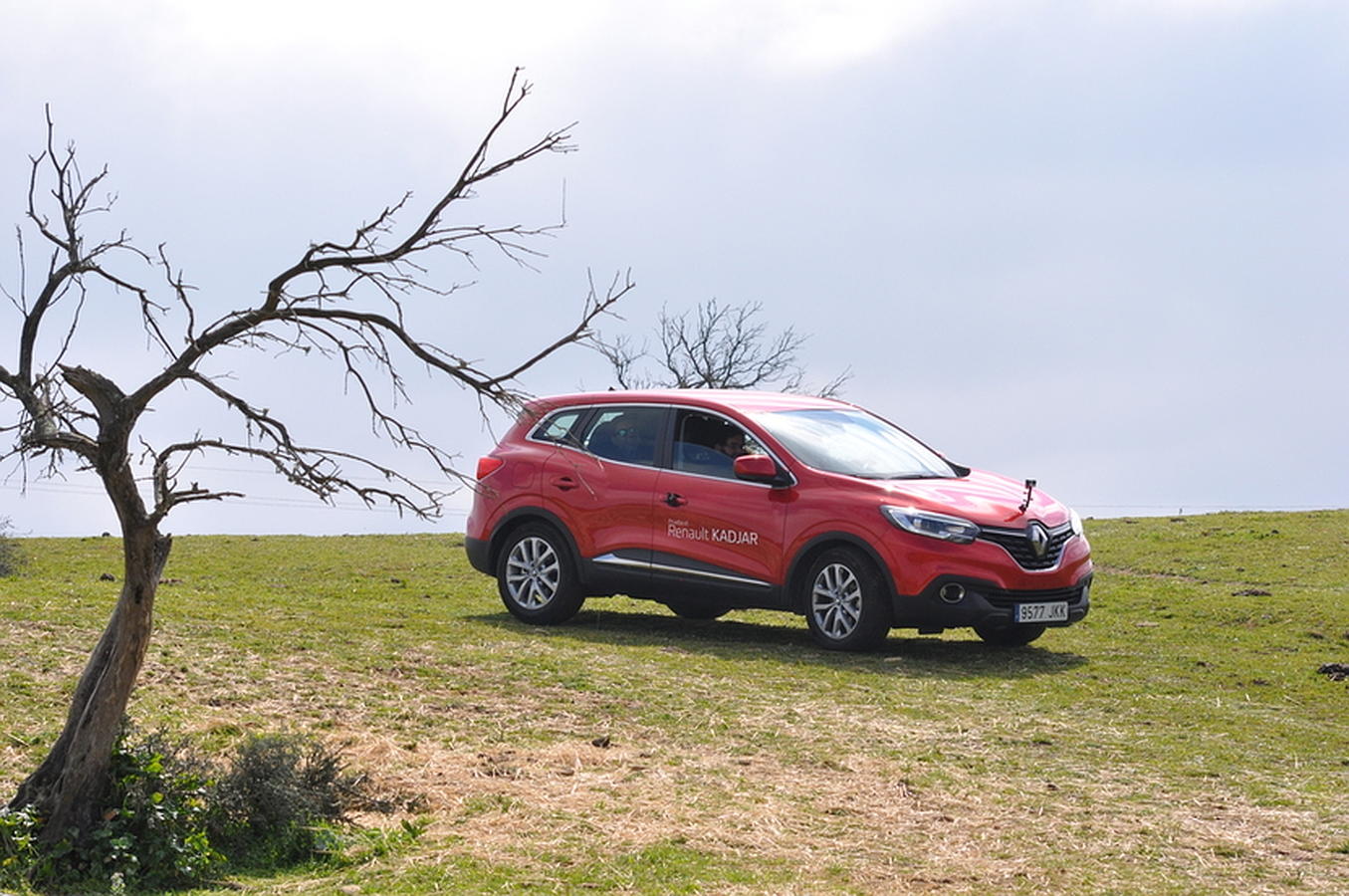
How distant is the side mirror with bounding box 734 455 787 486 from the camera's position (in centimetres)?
1316

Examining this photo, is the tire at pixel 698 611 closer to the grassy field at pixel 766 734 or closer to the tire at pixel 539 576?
the grassy field at pixel 766 734

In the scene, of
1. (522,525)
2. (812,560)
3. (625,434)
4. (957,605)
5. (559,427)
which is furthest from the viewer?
(559,427)

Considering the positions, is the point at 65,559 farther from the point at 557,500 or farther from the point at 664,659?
the point at 664,659

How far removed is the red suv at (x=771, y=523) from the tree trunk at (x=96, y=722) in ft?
20.4

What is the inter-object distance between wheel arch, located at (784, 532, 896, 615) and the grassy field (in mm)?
450

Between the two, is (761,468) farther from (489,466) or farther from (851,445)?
(489,466)

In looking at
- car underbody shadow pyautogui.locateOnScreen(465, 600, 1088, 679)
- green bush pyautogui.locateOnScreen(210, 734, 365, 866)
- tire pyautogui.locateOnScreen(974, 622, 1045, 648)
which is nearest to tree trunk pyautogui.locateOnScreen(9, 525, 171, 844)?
green bush pyautogui.locateOnScreen(210, 734, 365, 866)

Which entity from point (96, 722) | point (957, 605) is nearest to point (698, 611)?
point (957, 605)

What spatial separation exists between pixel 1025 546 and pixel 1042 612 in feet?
1.91

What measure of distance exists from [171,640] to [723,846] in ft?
20.5

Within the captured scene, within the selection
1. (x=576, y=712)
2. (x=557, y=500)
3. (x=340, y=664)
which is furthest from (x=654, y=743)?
(x=557, y=500)

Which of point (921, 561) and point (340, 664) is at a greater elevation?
point (921, 561)

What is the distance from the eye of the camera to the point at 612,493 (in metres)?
14.0

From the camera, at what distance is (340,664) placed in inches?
453
